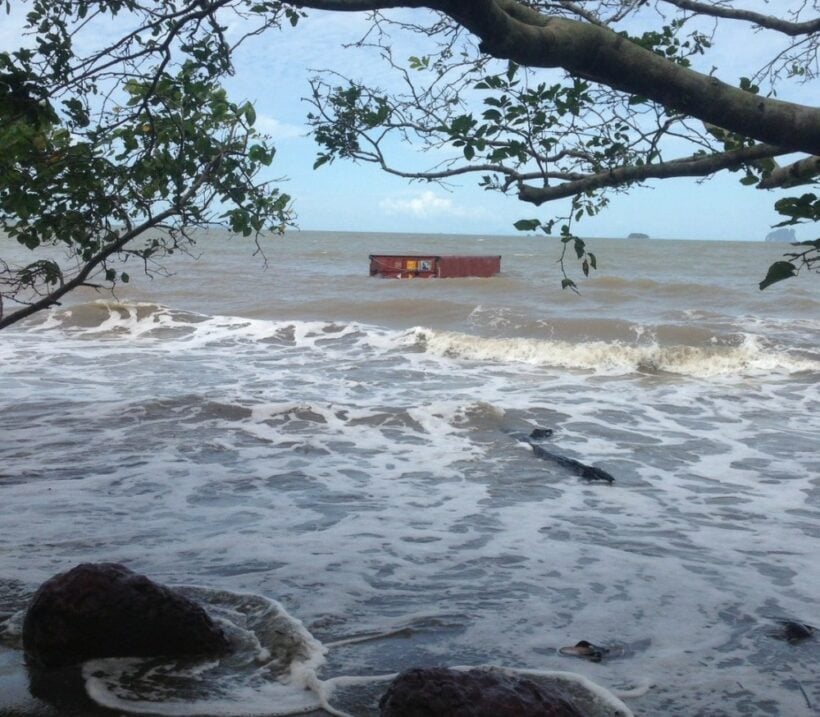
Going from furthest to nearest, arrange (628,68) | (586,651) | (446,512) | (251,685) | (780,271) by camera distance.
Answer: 1. (446,512)
2. (586,651)
3. (251,685)
4. (628,68)
5. (780,271)

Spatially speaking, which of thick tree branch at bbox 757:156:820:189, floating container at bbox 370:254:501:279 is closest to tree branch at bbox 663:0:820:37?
thick tree branch at bbox 757:156:820:189

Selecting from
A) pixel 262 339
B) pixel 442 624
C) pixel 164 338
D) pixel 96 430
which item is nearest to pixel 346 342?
pixel 262 339

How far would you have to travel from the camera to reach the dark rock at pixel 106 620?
398 cm

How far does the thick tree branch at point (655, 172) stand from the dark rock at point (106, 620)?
2351mm

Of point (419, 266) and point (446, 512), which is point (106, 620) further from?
point (419, 266)

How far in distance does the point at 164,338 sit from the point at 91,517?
12832mm

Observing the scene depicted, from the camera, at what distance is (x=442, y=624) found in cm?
484

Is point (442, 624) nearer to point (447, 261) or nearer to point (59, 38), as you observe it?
point (59, 38)

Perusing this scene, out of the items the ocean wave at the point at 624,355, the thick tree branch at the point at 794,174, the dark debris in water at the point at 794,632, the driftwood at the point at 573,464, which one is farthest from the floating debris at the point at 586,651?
the ocean wave at the point at 624,355

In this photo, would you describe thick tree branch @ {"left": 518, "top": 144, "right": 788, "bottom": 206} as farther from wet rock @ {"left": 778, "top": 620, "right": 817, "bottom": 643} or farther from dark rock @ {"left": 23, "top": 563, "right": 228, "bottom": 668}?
wet rock @ {"left": 778, "top": 620, "right": 817, "bottom": 643}

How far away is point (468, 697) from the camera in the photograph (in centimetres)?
311

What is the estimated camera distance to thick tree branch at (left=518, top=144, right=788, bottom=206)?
3186 millimetres

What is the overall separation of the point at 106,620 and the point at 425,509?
11.7 feet

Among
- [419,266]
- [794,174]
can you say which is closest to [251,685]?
[794,174]
